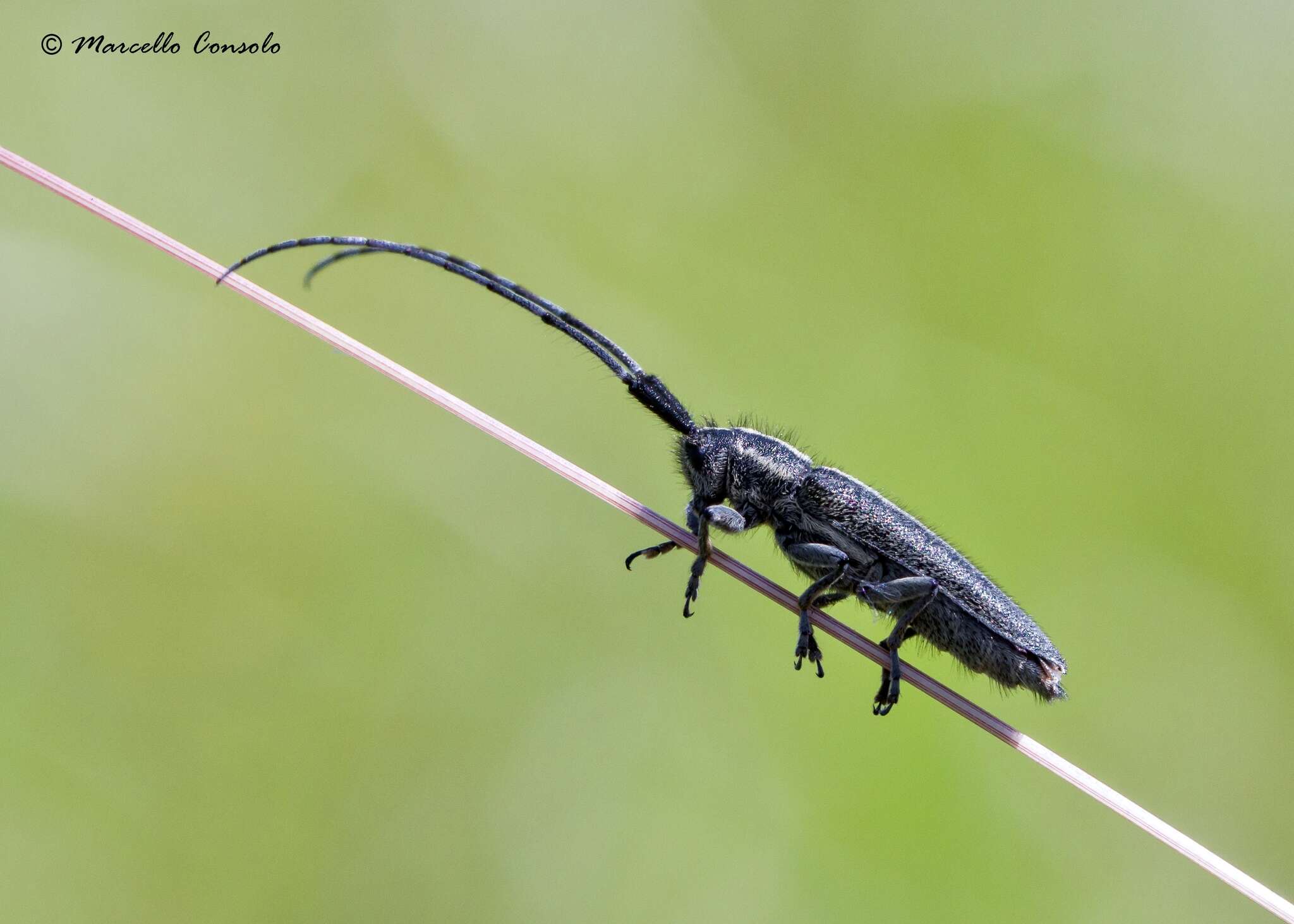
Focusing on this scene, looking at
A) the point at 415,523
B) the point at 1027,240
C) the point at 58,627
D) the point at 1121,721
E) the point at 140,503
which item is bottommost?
the point at 58,627

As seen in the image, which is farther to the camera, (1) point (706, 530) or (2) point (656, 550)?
(2) point (656, 550)

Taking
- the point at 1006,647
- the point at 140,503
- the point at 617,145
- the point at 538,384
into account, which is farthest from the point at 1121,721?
the point at 140,503

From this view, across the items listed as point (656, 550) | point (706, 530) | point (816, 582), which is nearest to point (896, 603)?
point (816, 582)

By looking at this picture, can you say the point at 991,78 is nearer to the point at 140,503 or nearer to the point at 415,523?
the point at 415,523

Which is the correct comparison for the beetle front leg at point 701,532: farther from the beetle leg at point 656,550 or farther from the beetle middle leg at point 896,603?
the beetle middle leg at point 896,603

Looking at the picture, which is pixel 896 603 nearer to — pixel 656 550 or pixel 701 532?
pixel 701 532

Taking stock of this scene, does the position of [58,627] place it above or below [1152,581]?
below

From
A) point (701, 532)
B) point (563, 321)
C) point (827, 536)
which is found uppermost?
point (563, 321)
